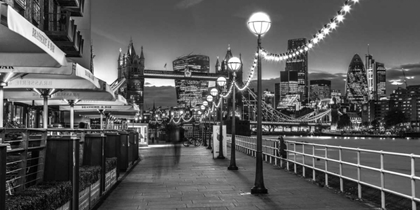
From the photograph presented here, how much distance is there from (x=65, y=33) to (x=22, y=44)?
18.7 meters

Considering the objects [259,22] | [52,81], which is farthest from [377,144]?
[52,81]

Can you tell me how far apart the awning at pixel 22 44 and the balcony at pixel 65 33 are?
16822 mm

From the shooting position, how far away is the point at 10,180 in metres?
5.66

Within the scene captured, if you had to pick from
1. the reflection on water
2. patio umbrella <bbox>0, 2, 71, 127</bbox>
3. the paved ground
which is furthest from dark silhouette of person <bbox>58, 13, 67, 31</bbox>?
the reflection on water

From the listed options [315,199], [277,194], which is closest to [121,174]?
[277,194]

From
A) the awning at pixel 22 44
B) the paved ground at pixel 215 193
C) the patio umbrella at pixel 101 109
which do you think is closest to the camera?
the awning at pixel 22 44

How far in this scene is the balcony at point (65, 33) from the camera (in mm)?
25111

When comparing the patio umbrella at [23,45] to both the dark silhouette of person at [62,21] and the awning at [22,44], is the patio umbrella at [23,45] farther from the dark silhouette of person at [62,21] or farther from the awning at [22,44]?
the dark silhouette of person at [62,21]

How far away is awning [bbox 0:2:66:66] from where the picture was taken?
5221mm

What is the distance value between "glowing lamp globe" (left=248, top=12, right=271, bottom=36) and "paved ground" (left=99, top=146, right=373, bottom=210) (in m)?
4.02

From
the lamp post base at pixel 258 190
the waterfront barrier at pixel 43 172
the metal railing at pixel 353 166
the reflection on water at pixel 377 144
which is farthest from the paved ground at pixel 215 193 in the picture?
the reflection on water at pixel 377 144

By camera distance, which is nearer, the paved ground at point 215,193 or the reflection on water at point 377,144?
the paved ground at point 215,193

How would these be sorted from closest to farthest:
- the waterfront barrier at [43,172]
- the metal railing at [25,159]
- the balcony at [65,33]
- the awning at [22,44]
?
the awning at [22,44] < the waterfront barrier at [43,172] < the metal railing at [25,159] < the balcony at [65,33]

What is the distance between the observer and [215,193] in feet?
39.6
